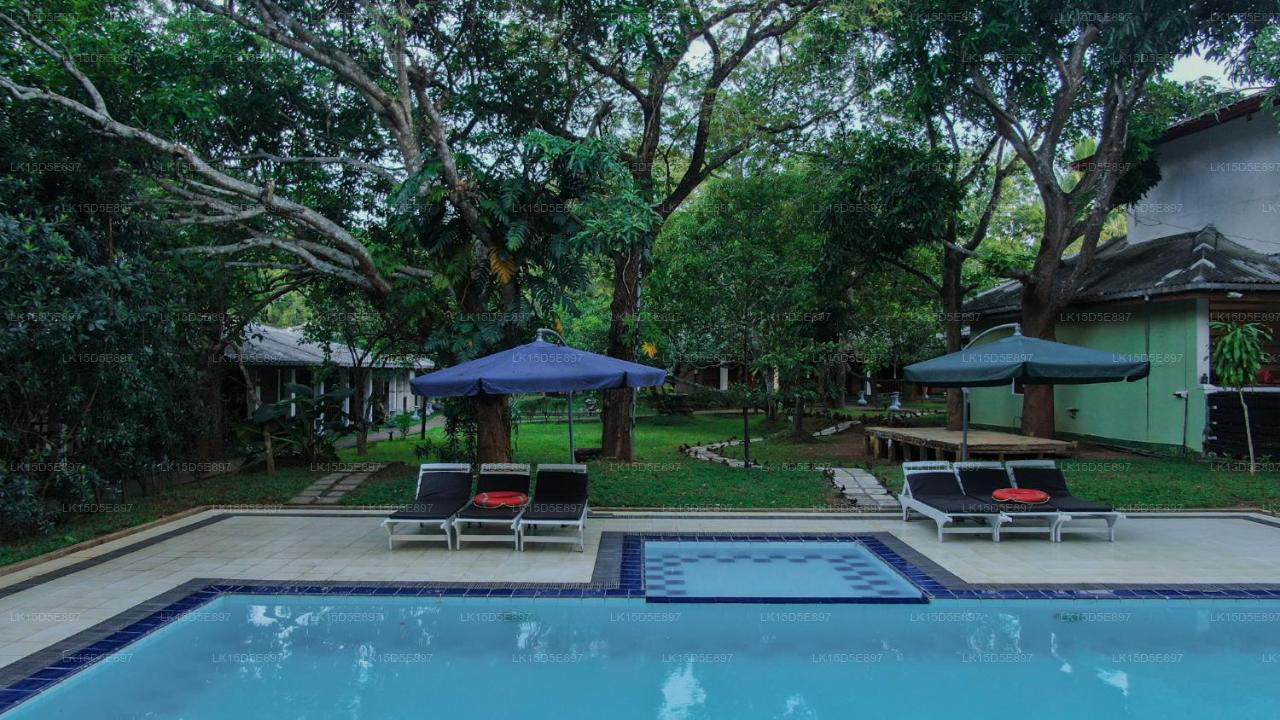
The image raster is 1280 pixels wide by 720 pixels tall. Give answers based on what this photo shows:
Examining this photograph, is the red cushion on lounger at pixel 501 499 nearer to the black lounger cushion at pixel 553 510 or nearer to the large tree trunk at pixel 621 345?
the black lounger cushion at pixel 553 510

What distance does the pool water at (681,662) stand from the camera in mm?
4633

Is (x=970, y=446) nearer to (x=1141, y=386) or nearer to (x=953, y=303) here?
(x=1141, y=386)

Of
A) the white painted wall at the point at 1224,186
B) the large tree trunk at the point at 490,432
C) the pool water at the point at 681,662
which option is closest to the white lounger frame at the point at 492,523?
the pool water at the point at 681,662

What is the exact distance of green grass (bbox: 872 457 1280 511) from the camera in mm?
10227

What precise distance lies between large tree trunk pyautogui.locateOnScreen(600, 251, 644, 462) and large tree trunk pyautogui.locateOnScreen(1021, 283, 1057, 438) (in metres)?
8.03

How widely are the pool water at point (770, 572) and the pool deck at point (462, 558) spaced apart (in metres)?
0.59

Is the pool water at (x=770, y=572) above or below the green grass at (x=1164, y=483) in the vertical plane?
below

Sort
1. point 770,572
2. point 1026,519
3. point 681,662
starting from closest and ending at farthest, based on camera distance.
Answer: point 681,662 < point 770,572 < point 1026,519

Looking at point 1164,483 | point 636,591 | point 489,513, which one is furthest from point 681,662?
point 1164,483

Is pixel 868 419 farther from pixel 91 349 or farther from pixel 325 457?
pixel 91 349

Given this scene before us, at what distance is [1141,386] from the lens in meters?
15.0

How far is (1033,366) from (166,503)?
11.5 metres

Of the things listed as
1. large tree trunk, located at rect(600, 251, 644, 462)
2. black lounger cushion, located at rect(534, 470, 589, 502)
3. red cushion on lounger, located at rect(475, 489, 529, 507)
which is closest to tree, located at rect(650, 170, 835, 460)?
large tree trunk, located at rect(600, 251, 644, 462)

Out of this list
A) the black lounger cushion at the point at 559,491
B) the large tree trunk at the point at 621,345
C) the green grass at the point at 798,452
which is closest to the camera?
the black lounger cushion at the point at 559,491
